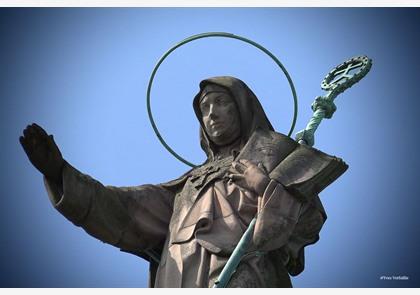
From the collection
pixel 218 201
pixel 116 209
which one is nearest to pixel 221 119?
pixel 218 201

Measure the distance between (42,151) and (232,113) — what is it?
1.90 metres

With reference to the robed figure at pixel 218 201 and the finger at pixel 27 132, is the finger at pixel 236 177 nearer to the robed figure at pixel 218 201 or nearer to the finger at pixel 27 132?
the robed figure at pixel 218 201

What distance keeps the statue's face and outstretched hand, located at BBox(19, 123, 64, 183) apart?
152 centimetres

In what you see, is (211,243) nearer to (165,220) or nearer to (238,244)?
(238,244)

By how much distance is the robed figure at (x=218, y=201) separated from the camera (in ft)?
40.6

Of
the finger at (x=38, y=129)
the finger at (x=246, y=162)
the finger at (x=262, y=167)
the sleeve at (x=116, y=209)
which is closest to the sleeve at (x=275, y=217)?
the finger at (x=262, y=167)

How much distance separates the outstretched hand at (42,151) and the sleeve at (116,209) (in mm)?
100

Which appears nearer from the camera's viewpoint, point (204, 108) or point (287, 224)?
point (287, 224)

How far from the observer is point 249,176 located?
1273cm

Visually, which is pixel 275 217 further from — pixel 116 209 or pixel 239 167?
pixel 116 209

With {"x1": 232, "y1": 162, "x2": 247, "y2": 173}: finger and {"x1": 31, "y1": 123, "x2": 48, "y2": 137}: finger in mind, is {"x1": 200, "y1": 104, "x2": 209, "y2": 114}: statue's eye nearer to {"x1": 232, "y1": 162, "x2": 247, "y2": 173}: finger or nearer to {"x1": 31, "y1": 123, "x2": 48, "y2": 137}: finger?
{"x1": 232, "y1": 162, "x2": 247, "y2": 173}: finger

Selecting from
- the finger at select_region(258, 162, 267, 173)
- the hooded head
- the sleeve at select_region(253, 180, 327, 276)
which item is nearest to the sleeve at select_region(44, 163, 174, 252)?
the hooded head

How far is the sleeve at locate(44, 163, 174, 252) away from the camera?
13062mm
